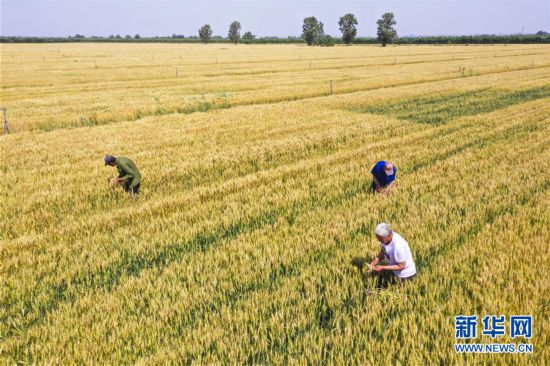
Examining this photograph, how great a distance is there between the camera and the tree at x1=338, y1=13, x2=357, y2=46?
449ft

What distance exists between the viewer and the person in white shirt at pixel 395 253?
16.5ft

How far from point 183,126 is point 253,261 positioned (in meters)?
12.9

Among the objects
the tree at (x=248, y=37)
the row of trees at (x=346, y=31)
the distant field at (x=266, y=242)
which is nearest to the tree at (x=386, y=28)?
the row of trees at (x=346, y=31)

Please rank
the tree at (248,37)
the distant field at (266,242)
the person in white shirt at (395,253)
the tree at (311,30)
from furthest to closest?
the tree at (248,37), the tree at (311,30), the person in white shirt at (395,253), the distant field at (266,242)

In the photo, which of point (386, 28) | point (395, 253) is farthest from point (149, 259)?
point (386, 28)

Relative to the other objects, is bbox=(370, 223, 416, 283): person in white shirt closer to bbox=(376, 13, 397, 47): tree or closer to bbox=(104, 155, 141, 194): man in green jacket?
bbox=(104, 155, 141, 194): man in green jacket

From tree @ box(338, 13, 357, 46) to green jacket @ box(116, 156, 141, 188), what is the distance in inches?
5582

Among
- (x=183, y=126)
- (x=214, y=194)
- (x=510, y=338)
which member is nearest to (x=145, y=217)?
(x=214, y=194)

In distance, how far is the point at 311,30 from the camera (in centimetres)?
14312

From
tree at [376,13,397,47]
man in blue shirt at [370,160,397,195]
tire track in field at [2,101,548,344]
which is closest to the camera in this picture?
tire track in field at [2,101,548,344]

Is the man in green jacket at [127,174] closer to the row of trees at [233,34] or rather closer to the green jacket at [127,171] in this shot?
the green jacket at [127,171]

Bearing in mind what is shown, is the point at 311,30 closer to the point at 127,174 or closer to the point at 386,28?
the point at 386,28

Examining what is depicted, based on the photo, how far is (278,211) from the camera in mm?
8617

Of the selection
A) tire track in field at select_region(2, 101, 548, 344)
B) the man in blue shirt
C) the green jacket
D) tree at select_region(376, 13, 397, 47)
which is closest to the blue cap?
the green jacket
